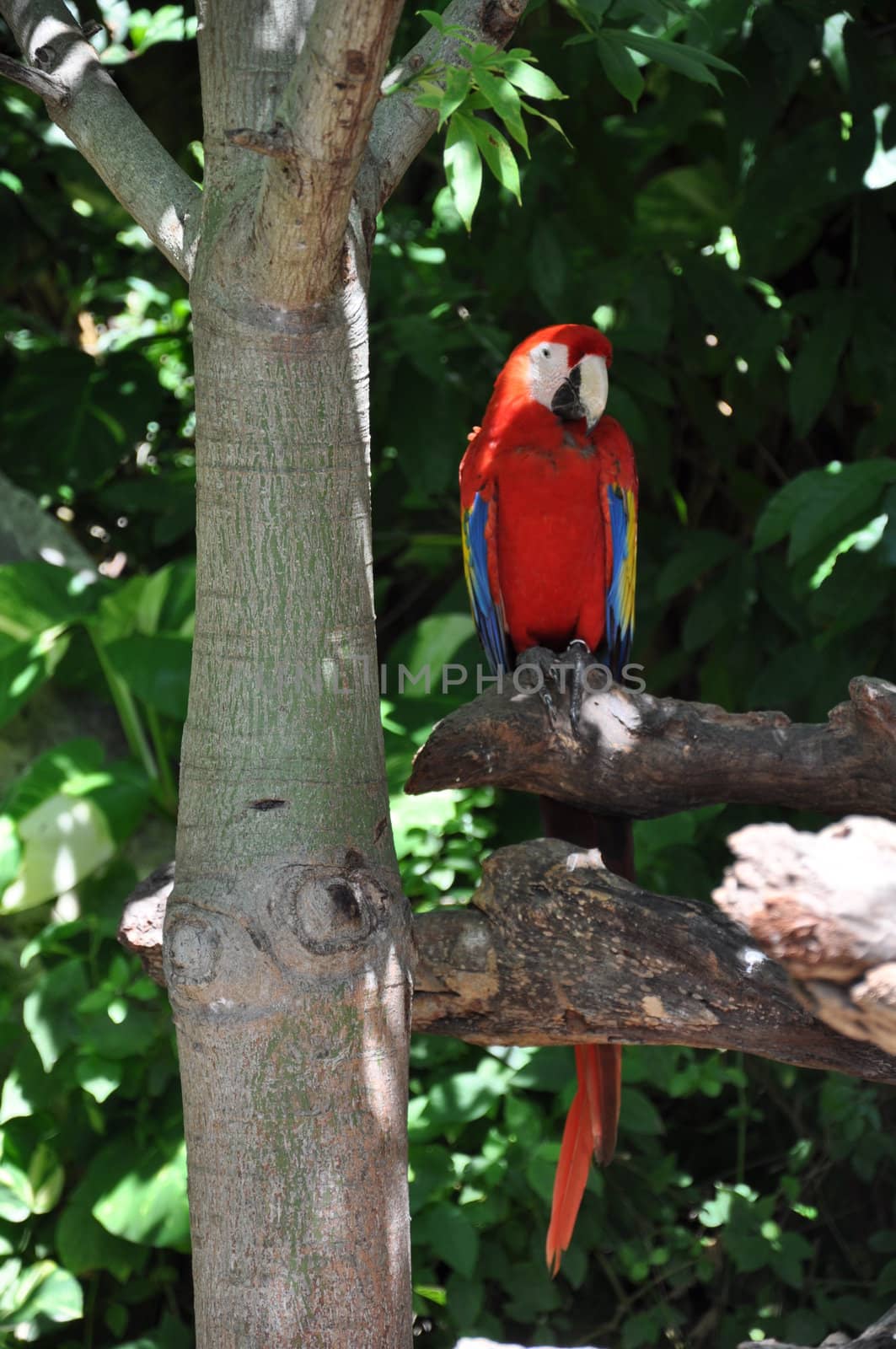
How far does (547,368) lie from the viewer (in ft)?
5.31

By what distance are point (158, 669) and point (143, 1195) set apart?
0.71 metres

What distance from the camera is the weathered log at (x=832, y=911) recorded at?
0.61 m

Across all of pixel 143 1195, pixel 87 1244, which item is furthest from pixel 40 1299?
pixel 143 1195

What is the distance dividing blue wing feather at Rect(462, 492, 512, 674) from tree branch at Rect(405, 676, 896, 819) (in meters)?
0.51

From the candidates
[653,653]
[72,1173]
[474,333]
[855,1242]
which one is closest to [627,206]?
[474,333]

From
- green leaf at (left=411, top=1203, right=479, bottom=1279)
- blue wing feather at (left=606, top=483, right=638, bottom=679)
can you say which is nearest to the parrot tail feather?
green leaf at (left=411, top=1203, right=479, bottom=1279)

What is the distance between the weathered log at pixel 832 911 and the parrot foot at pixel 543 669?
1.86 feet

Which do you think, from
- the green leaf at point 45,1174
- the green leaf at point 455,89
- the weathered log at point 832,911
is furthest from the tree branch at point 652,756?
the green leaf at point 45,1174

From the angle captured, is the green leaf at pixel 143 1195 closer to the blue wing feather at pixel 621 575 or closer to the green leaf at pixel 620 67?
the blue wing feather at pixel 621 575

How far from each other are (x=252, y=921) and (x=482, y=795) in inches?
40.4

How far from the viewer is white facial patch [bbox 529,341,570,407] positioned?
1596 mm

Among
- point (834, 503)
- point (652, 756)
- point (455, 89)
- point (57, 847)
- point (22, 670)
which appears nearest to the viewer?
point (455, 89)

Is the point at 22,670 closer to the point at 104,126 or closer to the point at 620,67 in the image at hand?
the point at 104,126

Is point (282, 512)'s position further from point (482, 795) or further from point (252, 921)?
point (482, 795)
